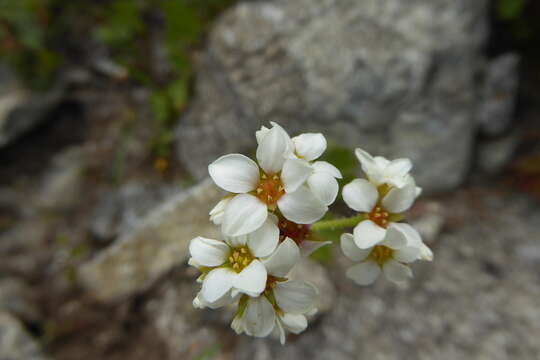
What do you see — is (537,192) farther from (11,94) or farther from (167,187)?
(11,94)

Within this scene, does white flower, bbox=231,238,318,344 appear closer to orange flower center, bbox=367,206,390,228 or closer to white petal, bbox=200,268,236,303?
white petal, bbox=200,268,236,303

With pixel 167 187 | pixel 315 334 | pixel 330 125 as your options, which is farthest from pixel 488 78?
pixel 167 187

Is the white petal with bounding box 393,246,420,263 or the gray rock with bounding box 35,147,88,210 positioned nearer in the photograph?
the white petal with bounding box 393,246,420,263

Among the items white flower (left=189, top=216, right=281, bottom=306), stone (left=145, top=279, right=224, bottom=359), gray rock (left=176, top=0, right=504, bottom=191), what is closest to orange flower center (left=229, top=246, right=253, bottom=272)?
white flower (left=189, top=216, right=281, bottom=306)

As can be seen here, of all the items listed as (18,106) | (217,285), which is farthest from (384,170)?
(18,106)

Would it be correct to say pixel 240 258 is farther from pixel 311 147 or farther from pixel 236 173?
pixel 311 147

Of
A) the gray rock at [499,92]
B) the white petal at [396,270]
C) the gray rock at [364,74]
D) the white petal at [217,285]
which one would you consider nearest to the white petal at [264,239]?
the white petal at [217,285]
